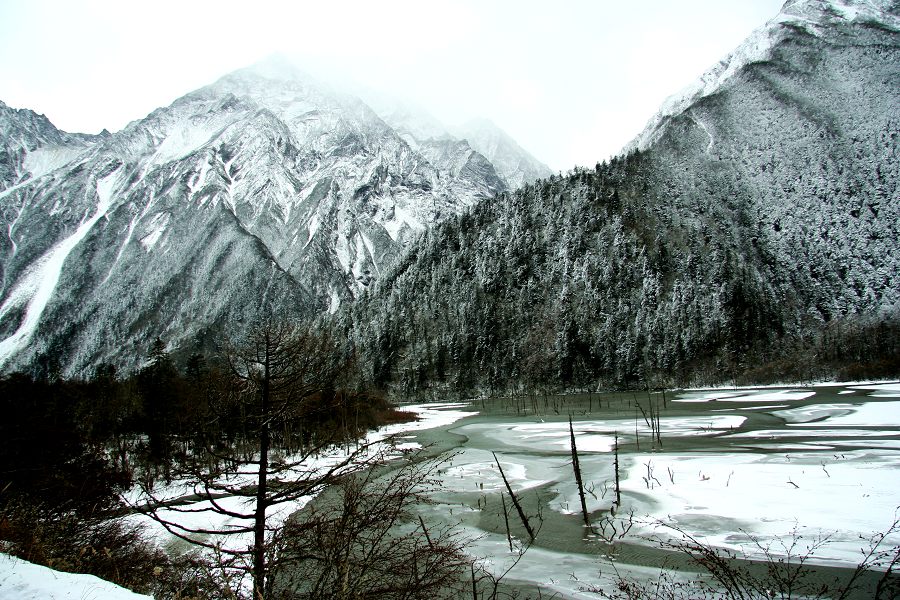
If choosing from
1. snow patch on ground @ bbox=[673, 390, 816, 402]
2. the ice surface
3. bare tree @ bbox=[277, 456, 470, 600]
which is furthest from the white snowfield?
snow patch on ground @ bbox=[673, 390, 816, 402]

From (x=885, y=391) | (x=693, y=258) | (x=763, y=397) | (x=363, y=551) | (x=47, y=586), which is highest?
(x=693, y=258)

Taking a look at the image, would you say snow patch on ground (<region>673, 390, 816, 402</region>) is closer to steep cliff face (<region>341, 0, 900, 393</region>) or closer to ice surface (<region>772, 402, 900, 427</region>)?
ice surface (<region>772, 402, 900, 427</region>)

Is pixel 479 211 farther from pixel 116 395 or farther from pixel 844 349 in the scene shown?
pixel 116 395

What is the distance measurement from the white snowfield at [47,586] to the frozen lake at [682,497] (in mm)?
5780

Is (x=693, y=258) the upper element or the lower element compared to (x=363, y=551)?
upper

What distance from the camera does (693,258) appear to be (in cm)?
13538

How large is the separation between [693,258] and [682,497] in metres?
130

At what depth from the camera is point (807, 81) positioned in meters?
171

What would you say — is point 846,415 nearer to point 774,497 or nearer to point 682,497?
point 774,497

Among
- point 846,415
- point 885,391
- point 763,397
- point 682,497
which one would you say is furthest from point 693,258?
point 682,497

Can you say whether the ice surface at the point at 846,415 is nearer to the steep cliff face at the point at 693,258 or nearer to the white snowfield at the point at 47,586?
the white snowfield at the point at 47,586

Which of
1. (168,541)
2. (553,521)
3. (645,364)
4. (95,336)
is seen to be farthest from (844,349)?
(95,336)

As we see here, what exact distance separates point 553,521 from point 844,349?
12244 centimetres

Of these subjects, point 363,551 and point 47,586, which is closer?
point 47,586
